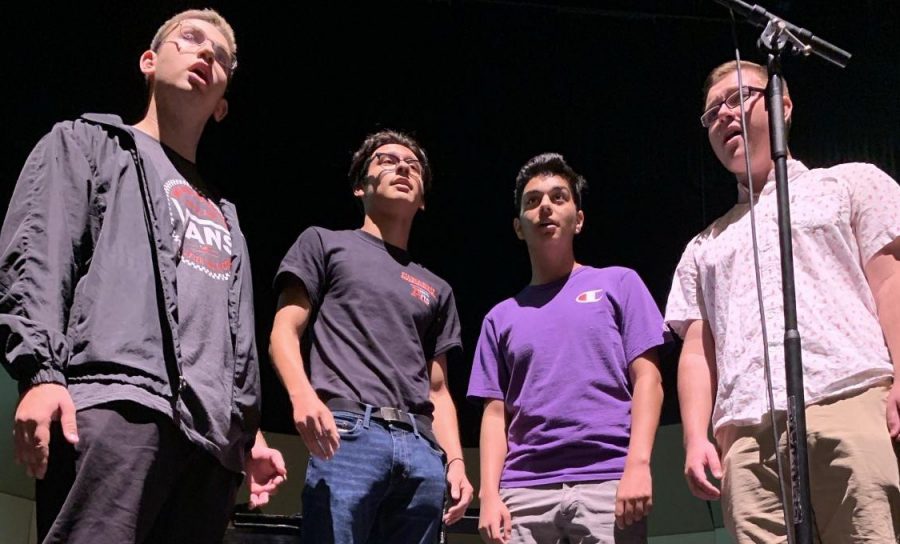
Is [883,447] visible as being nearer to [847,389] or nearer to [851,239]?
[847,389]

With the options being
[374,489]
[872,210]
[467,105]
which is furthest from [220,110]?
[467,105]

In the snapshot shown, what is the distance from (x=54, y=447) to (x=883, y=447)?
117cm

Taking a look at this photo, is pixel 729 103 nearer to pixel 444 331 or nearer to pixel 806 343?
pixel 806 343

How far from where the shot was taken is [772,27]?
149 cm

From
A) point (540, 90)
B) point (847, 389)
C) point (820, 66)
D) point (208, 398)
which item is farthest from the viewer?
point (540, 90)

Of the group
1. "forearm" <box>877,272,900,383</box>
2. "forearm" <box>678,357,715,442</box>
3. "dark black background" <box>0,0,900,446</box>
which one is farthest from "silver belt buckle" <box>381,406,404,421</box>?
"dark black background" <box>0,0,900,446</box>

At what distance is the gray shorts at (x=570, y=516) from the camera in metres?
1.79

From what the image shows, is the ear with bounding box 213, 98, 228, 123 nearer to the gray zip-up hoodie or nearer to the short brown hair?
the gray zip-up hoodie

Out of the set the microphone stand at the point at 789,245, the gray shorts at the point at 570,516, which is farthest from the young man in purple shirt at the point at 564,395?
the microphone stand at the point at 789,245

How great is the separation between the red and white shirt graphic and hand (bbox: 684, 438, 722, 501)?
0.85 metres

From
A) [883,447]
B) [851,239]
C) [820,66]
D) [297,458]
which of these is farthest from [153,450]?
[297,458]

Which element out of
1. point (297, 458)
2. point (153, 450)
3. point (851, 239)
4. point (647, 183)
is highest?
point (647, 183)

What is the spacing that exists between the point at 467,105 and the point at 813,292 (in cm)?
265

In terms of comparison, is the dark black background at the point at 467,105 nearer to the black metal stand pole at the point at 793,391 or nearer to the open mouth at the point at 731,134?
the open mouth at the point at 731,134
